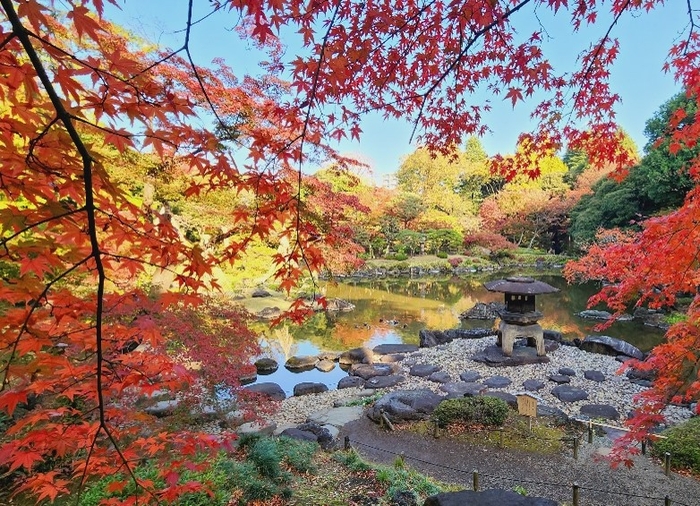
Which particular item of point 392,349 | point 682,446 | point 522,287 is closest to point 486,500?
point 682,446

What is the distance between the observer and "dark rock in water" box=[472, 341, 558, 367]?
924cm

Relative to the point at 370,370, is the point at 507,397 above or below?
above

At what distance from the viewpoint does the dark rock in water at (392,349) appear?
1113cm

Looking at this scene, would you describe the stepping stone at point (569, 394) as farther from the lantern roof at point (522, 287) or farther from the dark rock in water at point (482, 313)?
the dark rock in water at point (482, 313)

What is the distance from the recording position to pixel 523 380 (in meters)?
8.47

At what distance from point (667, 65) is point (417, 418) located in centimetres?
561

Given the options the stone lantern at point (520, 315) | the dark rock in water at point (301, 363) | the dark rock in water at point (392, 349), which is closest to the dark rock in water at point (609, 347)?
the stone lantern at point (520, 315)

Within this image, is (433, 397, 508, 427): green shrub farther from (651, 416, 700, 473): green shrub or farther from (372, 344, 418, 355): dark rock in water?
(372, 344, 418, 355): dark rock in water

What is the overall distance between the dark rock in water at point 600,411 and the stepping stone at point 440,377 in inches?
101

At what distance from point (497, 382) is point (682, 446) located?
341 cm

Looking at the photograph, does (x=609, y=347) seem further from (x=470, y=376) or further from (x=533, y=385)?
(x=470, y=376)

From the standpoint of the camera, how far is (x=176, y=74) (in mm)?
8031

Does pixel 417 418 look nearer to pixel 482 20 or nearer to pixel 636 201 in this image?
pixel 482 20

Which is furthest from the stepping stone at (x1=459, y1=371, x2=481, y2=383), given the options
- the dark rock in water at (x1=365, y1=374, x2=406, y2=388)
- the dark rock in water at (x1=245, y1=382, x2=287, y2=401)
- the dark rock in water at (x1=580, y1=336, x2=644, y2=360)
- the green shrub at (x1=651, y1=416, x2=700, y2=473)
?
the dark rock in water at (x1=245, y1=382, x2=287, y2=401)
